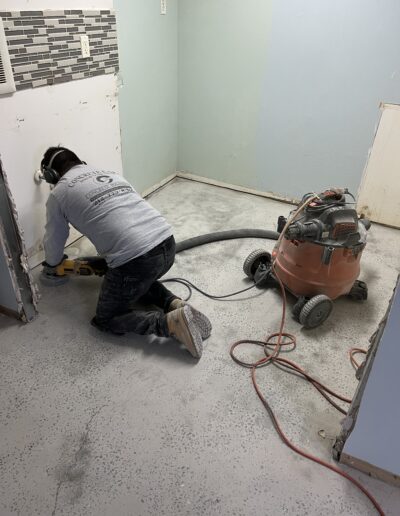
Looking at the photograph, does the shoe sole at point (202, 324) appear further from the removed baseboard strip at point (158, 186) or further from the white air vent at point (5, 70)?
the removed baseboard strip at point (158, 186)

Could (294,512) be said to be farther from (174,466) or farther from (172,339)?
(172,339)

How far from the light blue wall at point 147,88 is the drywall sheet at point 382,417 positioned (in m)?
2.44

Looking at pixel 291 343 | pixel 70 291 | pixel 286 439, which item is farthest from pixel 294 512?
pixel 70 291

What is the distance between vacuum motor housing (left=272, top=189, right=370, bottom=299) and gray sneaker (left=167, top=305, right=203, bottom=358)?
0.65 metres

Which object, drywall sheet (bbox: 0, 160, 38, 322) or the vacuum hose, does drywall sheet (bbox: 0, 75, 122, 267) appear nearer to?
drywall sheet (bbox: 0, 160, 38, 322)

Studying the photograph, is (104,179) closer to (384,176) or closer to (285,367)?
(285,367)

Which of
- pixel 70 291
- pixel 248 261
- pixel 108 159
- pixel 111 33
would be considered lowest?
pixel 70 291

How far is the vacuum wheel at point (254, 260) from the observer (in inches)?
92.7

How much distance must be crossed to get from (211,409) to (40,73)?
6.36 ft

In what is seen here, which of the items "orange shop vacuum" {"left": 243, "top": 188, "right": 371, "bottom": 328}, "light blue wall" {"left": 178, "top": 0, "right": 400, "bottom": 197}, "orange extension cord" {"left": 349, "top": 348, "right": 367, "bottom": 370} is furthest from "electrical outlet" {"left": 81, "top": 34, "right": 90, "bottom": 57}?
"orange extension cord" {"left": 349, "top": 348, "right": 367, "bottom": 370}

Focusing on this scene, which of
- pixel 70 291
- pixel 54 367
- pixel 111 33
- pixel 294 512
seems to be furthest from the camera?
pixel 111 33

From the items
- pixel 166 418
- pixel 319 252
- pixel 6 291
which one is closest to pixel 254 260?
pixel 319 252

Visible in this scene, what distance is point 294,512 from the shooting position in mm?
1308

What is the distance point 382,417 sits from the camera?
1269 mm
